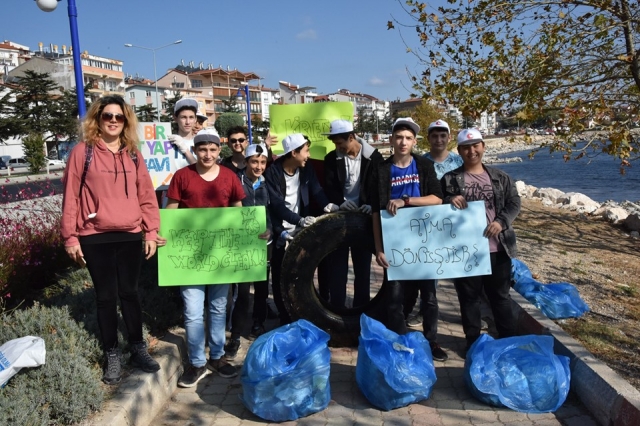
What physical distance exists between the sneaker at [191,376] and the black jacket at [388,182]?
1.84 metres

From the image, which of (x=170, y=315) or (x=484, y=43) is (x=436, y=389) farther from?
(x=484, y=43)

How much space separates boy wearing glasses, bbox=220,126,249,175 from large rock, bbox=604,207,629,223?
10.9m

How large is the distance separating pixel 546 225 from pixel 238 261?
30.2 feet

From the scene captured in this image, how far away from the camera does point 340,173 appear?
441 centimetres

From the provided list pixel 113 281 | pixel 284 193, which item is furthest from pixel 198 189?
pixel 113 281

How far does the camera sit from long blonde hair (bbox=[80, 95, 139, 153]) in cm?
336

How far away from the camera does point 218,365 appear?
4.06m

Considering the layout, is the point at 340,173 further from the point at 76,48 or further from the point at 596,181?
the point at 596,181

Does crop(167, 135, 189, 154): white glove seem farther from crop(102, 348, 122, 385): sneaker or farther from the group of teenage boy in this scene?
crop(102, 348, 122, 385): sneaker

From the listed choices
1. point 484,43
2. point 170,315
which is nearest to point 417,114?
point 484,43

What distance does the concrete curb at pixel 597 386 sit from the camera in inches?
116

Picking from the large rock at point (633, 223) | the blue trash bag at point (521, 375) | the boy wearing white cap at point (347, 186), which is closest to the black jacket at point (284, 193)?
the boy wearing white cap at point (347, 186)

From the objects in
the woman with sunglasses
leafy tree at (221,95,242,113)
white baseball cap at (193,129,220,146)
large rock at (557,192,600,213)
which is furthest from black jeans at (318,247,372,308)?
leafy tree at (221,95,242,113)

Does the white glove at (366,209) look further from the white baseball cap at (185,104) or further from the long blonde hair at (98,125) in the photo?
the white baseball cap at (185,104)
